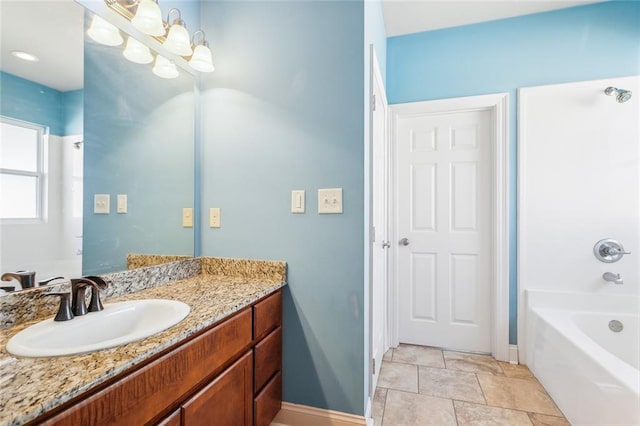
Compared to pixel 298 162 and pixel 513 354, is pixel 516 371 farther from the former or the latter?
pixel 298 162

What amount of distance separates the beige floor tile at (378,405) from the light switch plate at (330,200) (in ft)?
3.79

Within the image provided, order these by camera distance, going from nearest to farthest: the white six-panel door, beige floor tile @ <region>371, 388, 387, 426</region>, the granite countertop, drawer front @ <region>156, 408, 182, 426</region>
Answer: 1. the granite countertop
2. drawer front @ <region>156, 408, 182, 426</region>
3. beige floor tile @ <region>371, 388, 387, 426</region>
4. the white six-panel door

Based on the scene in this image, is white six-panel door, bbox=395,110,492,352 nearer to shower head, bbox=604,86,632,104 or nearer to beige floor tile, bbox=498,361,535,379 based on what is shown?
beige floor tile, bbox=498,361,535,379

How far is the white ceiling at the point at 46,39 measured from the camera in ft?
2.95

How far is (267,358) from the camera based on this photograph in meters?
1.36

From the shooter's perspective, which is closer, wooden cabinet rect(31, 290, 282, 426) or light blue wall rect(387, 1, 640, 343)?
wooden cabinet rect(31, 290, 282, 426)

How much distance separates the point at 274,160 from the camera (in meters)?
1.55

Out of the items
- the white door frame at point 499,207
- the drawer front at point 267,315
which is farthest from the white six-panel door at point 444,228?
the drawer front at point 267,315

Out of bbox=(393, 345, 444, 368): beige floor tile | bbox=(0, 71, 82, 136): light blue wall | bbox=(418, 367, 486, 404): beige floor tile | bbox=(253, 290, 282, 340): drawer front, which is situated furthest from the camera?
bbox=(393, 345, 444, 368): beige floor tile

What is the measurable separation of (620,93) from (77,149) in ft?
10.1

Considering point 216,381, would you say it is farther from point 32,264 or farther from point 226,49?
point 226,49

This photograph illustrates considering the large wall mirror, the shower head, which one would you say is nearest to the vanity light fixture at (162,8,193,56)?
the large wall mirror

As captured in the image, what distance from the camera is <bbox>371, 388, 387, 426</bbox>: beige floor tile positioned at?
A: 160 cm

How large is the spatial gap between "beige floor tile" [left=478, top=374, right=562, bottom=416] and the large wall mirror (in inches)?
80.4
